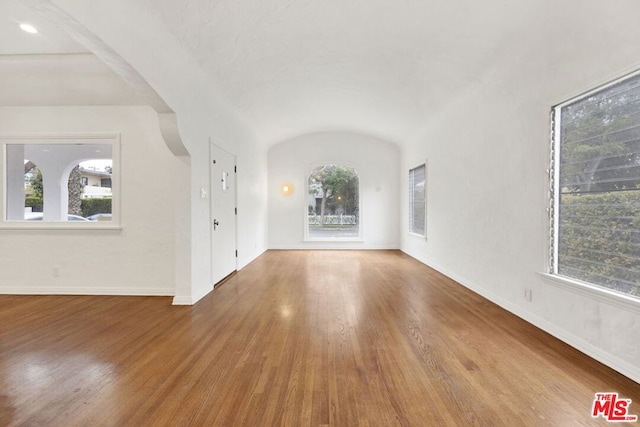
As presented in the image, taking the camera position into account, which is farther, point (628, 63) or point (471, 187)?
point (471, 187)

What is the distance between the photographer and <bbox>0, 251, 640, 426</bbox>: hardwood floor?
162cm

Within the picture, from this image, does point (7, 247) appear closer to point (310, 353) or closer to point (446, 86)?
point (310, 353)

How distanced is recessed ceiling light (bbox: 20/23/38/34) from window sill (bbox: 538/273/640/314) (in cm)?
502

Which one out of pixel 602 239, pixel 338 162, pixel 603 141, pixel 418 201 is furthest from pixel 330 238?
pixel 603 141

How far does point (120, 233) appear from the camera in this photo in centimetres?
385

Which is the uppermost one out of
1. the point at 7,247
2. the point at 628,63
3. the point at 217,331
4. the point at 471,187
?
the point at 628,63

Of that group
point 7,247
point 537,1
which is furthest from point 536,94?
point 7,247

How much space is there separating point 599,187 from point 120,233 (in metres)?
4.97

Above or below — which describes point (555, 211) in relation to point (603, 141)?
below

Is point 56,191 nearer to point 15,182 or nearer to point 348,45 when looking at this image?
point 15,182

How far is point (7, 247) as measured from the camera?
3.87 metres

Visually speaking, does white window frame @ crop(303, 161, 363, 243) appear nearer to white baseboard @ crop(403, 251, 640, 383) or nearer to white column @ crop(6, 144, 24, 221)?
white baseboard @ crop(403, 251, 640, 383)

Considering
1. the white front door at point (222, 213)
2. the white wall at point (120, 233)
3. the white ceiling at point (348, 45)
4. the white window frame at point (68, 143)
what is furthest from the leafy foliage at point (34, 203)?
the white ceiling at point (348, 45)

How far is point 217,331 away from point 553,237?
3.14m
